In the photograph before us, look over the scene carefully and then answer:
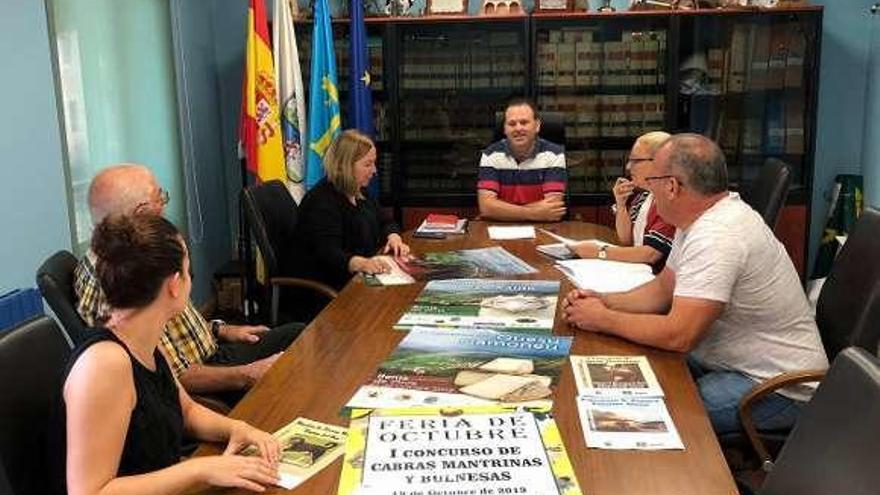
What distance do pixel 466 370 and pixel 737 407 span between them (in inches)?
27.5

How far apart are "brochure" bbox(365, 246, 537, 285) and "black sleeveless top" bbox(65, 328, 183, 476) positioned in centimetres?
109

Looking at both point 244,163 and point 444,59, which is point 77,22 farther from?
point 444,59

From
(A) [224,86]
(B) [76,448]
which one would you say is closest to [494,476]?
(B) [76,448]

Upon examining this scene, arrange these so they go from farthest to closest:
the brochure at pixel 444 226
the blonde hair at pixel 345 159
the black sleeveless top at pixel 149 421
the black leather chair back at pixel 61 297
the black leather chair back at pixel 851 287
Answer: the brochure at pixel 444 226, the blonde hair at pixel 345 159, the black leather chair back at pixel 851 287, the black leather chair back at pixel 61 297, the black sleeveless top at pixel 149 421

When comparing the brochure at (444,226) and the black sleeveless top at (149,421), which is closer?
the black sleeveless top at (149,421)

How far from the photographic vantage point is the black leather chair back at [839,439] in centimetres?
107

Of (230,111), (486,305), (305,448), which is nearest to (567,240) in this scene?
(486,305)

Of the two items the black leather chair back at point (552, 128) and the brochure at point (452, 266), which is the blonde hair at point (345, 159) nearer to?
the brochure at point (452, 266)

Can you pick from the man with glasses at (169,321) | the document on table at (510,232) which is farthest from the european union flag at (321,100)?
the man with glasses at (169,321)

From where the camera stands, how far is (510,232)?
11.1 ft

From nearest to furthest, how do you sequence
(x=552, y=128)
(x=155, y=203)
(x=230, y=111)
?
1. (x=155, y=203)
2. (x=552, y=128)
3. (x=230, y=111)

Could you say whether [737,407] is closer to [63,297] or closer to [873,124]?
[63,297]

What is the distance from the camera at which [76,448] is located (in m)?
1.23

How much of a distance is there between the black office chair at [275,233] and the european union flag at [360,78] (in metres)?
1.22
